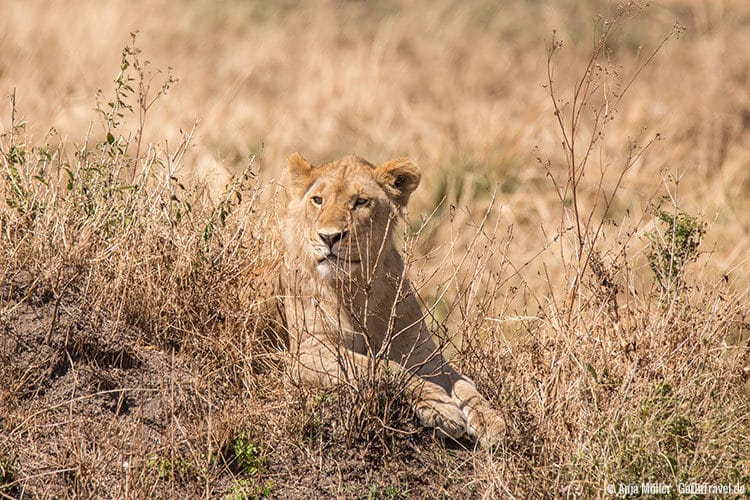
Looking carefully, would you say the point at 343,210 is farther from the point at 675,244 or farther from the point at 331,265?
the point at 675,244

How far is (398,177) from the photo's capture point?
260 inches

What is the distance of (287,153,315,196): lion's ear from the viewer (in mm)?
6590

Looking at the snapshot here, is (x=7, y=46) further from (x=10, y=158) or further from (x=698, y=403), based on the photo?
(x=698, y=403)

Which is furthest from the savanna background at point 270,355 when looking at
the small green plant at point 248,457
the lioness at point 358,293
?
the lioness at point 358,293

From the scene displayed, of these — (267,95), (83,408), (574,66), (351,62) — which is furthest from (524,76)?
(83,408)

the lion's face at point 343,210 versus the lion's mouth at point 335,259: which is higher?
the lion's face at point 343,210


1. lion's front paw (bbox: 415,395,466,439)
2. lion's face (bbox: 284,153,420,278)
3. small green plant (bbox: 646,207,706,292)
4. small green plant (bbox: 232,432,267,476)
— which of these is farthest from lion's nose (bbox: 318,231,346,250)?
small green plant (bbox: 646,207,706,292)

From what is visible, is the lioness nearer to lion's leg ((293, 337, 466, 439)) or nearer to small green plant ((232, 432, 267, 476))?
lion's leg ((293, 337, 466, 439))

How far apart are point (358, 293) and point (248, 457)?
1258mm

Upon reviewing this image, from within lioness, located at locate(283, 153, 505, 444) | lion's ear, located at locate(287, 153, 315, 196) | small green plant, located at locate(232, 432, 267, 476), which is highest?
lion's ear, located at locate(287, 153, 315, 196)

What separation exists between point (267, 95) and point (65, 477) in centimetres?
1264

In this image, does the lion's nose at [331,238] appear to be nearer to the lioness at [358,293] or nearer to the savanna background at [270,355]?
the lioness at [358,293]

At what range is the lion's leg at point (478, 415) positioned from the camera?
18.2 ft

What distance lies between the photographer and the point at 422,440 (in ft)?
18.6
